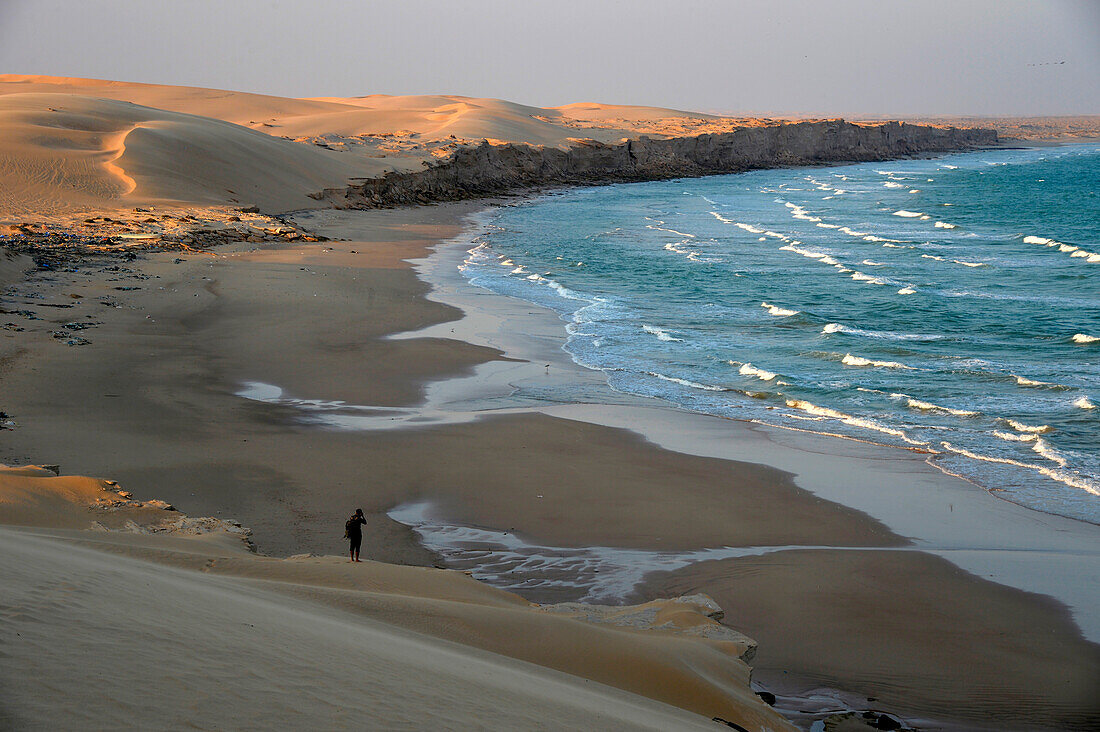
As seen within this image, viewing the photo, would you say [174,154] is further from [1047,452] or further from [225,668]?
[225,668]

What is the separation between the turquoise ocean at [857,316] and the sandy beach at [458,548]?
1.33 meters

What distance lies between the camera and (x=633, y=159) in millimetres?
79750

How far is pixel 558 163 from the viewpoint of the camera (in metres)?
72.1

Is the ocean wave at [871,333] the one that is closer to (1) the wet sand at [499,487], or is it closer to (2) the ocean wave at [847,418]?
(2) the ocean wave at [847,418]

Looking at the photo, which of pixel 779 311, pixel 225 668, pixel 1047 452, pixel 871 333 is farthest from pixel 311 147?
pixel 225 668

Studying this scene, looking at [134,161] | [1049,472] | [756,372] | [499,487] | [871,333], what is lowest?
[499,487]

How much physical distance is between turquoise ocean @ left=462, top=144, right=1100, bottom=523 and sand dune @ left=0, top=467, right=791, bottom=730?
688 cm

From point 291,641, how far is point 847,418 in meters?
11.4

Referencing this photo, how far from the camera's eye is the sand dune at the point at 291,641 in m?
3.53

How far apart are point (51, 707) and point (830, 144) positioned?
117m

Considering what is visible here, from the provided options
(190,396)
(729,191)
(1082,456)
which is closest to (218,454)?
(190,396)

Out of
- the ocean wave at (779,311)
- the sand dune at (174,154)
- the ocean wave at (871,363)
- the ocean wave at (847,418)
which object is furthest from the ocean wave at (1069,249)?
the sand dune at (174,154)

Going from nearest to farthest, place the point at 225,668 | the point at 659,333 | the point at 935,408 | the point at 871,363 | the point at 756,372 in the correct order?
1. the point at 225,668
2. the point at 935,408
3. the point at 756,372
4. the point at 871,363
5. the point at 659,333

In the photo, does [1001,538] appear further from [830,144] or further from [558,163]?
[830,144]
